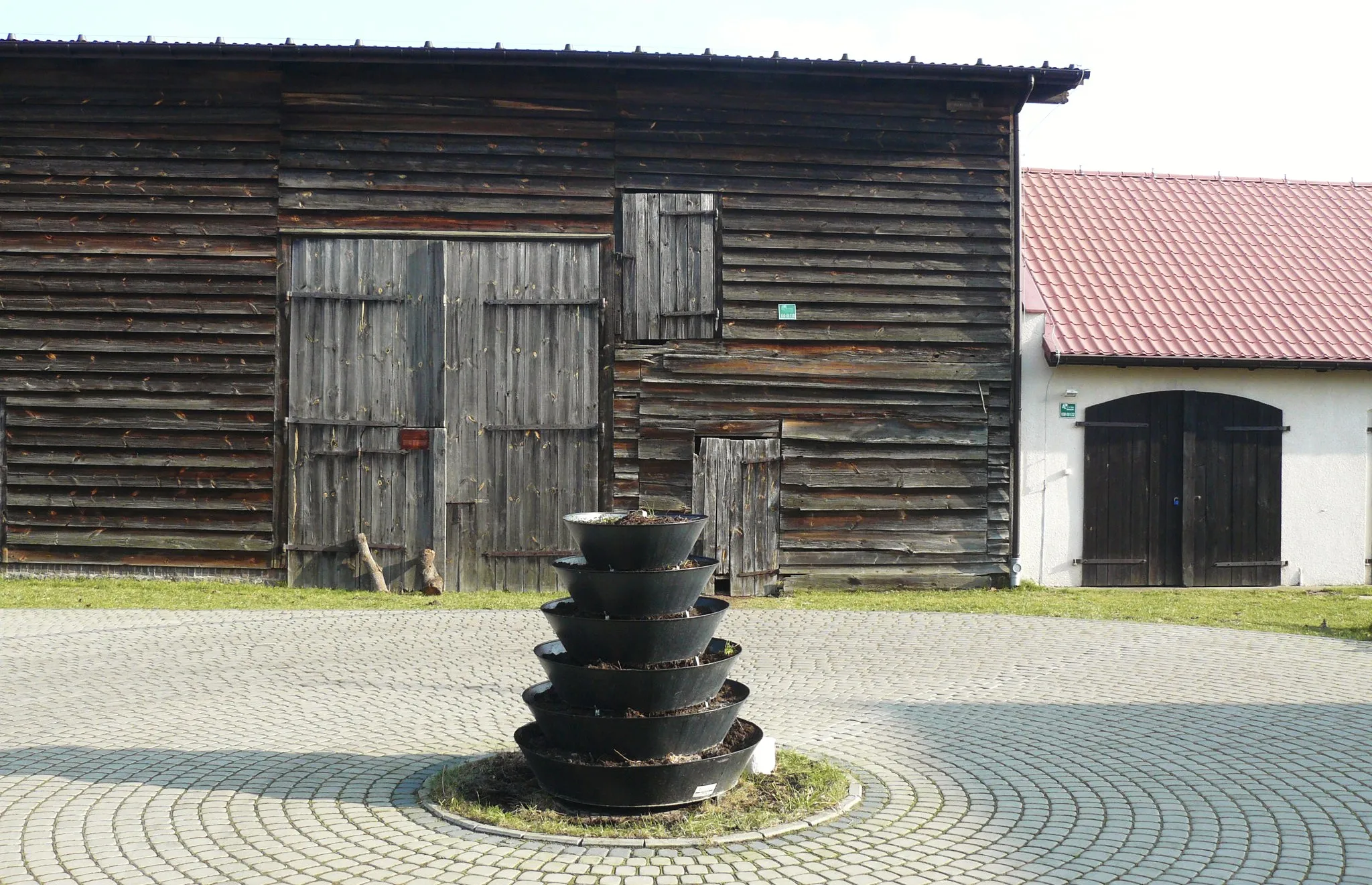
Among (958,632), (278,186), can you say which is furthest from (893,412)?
(278,186)

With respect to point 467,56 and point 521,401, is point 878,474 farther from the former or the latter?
point 467,56

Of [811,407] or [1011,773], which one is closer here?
[1011,773]

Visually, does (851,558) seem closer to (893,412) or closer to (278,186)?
(893,412)

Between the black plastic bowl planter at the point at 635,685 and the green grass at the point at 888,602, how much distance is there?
6975 millimetres

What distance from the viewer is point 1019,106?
1427 centimetres

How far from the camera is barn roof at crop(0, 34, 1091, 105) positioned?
42.9 feet

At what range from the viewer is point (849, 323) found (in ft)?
46.1

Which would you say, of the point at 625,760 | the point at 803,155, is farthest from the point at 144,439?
the point at 625,760

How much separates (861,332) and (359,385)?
5775 millimetres

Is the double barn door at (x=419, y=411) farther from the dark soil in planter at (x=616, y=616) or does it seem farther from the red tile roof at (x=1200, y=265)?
the dark soil in planter at (x=616, y=616)

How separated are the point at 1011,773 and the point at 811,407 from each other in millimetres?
8006

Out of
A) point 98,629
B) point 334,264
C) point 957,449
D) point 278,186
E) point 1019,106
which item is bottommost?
point 98,629

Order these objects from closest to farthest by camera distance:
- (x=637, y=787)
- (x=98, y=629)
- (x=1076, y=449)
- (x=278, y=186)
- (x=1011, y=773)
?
(x=637, y=787) → (x=1011, y=773) → (x=98, y=629) → (x=278, y=186) → (x=1076, y=449)

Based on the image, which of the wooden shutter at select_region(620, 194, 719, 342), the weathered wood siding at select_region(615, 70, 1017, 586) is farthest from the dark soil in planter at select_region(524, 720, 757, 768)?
the wooden shutter at select_region(620, 194, 719, 342)
